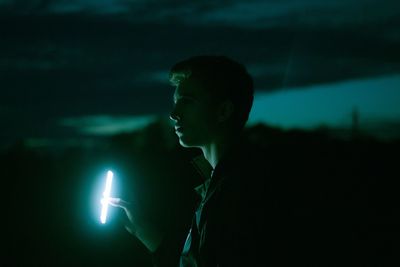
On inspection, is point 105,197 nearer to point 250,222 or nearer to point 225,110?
point 225,110

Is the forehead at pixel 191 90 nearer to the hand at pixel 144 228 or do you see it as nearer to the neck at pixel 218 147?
the neck at pixel 218 147

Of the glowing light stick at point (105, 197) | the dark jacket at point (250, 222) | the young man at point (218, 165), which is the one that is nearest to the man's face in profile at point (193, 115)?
the young man at point (218, 165)

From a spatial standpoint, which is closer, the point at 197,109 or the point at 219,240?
the point at 219,240

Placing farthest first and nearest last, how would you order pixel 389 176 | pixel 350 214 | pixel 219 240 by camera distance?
pixel 389 176 → pixel 350 214 → pixel 219 240

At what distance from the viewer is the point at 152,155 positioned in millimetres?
15695

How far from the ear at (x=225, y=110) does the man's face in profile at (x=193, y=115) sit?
0.03 meters

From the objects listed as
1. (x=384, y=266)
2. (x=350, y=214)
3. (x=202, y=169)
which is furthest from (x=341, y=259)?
(x=202, y=169)

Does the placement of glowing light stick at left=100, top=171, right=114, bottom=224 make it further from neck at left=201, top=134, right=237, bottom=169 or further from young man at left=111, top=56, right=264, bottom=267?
neck at left=201, top=134, right=237, bottom=169

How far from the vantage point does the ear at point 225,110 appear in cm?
217

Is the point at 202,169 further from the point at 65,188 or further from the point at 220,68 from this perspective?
the point at 65,188

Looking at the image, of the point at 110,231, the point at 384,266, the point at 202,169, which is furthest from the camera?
the point at 110,231

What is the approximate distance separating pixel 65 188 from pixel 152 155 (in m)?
3.17

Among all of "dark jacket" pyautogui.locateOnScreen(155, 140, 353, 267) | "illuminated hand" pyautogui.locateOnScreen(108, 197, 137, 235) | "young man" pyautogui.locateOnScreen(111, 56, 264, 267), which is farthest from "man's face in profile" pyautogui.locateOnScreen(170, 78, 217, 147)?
"illuminated hand" pyautogui.locateOnScreen(108, 197, 137, 235)

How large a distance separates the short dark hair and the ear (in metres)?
0.02
